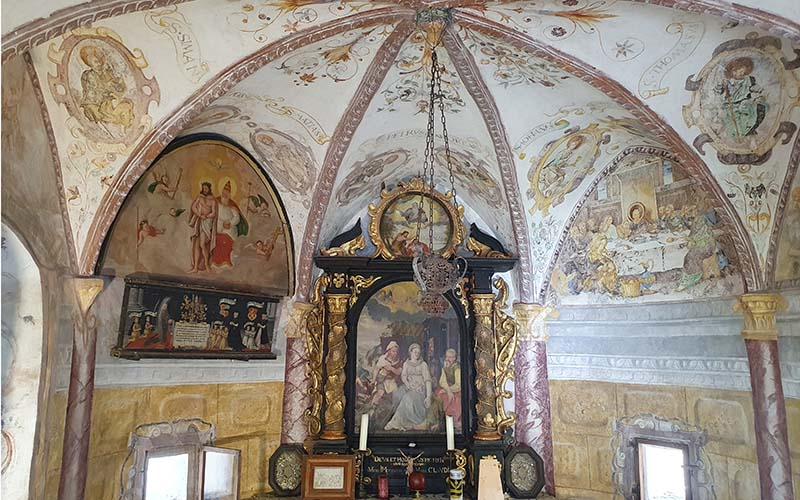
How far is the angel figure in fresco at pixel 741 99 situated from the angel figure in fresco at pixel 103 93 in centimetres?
622

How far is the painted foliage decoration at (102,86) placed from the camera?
5.65m

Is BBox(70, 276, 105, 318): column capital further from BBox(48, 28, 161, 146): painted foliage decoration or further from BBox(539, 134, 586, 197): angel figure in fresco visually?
BBox(539, 134, 586, 197): angel figure in fresco

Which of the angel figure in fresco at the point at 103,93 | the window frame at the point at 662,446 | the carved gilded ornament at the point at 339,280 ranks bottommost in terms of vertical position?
the window frame at the point at 662,446

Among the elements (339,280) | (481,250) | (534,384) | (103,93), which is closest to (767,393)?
(534,384)

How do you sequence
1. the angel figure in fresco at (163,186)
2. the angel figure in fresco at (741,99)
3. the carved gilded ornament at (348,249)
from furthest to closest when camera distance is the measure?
the carved gilded ornament at (348,249) < the angel figure in fresco at (163,186) < the angel figure in fresco at (741,99)

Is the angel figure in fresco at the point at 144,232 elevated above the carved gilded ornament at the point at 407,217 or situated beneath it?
situated beneath

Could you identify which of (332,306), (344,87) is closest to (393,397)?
(332,306)

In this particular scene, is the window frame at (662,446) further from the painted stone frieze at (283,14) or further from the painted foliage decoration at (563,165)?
the painted stone frieze at (283,14)

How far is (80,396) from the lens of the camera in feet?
20.5

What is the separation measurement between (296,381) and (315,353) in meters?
0.51

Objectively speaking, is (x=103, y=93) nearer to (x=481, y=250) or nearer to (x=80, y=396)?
(x=80, y=396)

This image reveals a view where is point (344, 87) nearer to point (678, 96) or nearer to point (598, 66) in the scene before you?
point (598, 66)

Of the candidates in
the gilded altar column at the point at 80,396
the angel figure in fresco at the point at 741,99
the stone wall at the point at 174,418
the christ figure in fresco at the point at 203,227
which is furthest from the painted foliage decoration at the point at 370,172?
the angel figure in fresco at the point at 741,99

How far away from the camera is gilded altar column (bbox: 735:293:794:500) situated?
247 inches
